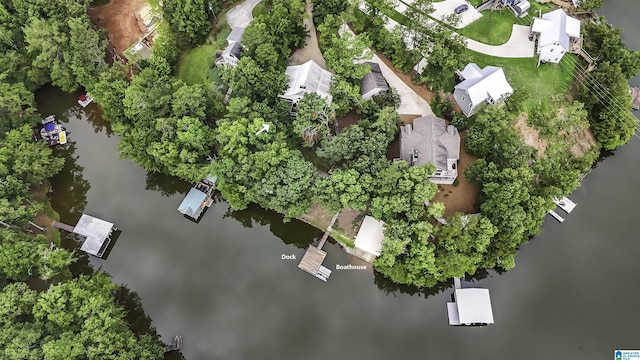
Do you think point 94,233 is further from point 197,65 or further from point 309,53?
point 309,53

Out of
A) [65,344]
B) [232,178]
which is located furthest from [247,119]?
[65,344]

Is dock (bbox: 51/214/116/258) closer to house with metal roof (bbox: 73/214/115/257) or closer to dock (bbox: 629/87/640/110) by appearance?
house with metal roof (bbox: 73/214/115/257)

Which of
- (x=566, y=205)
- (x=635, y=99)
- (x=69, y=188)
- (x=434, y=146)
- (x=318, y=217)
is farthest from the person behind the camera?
(x=635, y=99)

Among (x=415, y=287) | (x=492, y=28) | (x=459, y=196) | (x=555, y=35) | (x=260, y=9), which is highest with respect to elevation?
(x=492, y=28)

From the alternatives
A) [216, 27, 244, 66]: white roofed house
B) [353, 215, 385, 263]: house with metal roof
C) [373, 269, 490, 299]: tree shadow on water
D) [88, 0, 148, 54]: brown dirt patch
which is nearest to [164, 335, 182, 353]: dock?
[353, 215, 385, 263]: house with metal roof

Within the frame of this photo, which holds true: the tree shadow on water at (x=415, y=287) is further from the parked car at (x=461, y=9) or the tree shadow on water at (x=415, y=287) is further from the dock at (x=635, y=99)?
the parked car at (x=461, y=9)

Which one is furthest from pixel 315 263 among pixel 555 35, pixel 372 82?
pixel 555 35
